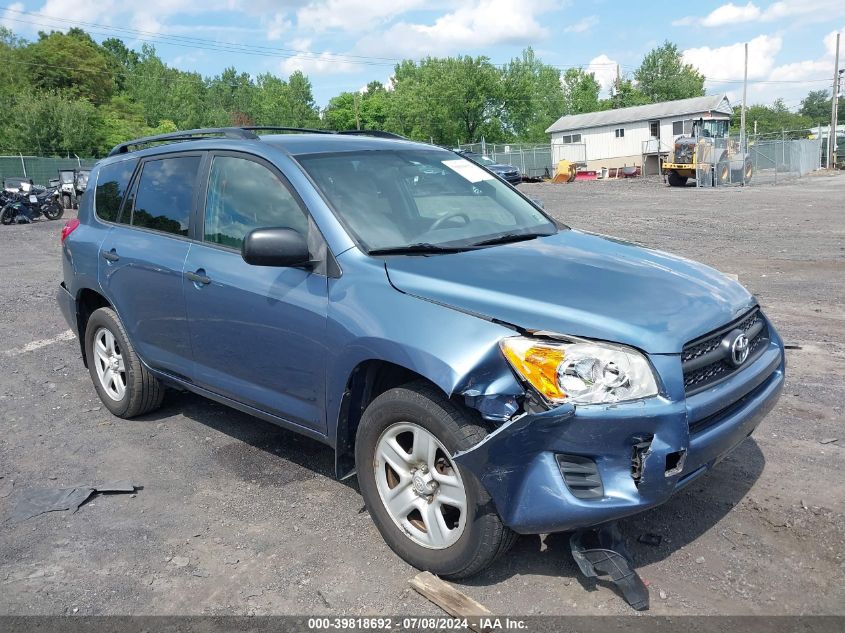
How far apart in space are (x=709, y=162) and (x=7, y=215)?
2703cm

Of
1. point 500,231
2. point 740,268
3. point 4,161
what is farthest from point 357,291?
point 4,161

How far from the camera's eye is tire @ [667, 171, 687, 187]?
113ft

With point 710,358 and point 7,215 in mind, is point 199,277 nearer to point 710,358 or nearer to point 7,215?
point 710,358

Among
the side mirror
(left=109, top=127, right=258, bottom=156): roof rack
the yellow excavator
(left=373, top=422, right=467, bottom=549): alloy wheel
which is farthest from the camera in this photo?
the yellow excavator

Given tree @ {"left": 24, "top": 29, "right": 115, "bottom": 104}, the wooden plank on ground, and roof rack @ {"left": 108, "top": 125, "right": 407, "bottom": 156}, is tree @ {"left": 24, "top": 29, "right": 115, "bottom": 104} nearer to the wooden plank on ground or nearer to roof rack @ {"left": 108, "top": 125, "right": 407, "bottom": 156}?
roof rack @ {"left": 108, "top": 125, "right": 407, "bottom": 156}

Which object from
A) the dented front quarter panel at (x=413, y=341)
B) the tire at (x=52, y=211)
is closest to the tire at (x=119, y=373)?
the dented front quarter panel at (x=413, y=341)

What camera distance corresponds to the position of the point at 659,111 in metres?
55.4

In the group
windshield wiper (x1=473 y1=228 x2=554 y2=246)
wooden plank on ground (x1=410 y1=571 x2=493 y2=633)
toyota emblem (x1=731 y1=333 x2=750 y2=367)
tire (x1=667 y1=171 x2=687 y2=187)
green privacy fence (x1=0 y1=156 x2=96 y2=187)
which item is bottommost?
tire (x1=667 y1=171 x2=687 y2=187)

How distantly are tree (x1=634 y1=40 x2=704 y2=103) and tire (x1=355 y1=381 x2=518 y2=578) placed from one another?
92.0 metres

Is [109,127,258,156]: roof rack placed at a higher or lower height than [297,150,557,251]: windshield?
higher

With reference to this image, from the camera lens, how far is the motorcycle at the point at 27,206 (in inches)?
934

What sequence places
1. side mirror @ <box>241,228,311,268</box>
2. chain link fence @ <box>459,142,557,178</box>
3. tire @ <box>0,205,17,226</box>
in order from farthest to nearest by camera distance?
chain link fence @ <box>459,142,557,178</box>
tire @ <box>0,205,17,226</box>
side mirror @ <box>241,228,311,268</box>

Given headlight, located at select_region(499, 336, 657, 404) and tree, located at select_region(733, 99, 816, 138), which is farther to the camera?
tree, located at select_region(733, 99, 816, 138)

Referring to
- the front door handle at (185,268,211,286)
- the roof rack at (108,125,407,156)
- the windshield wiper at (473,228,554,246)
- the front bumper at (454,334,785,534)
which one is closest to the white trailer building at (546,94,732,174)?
the roof rack at (108,125,407,156)
